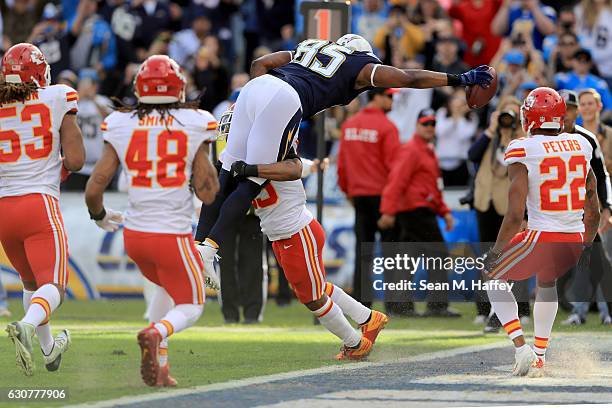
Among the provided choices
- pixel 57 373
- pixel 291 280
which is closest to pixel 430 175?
pixel 291 280

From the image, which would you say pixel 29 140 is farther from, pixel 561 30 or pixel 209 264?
pixel 561 30

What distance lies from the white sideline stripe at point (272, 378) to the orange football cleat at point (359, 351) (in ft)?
0.40

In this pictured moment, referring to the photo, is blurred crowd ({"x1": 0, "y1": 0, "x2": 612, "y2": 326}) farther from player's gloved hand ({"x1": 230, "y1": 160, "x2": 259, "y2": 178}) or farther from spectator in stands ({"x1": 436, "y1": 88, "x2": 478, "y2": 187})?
player's gloved hand ({"x1": 230, "y1": 160, "x2": 259, "y2": 178})

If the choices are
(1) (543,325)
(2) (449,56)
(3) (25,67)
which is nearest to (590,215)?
(1) (543,325)

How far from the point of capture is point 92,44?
19156mm

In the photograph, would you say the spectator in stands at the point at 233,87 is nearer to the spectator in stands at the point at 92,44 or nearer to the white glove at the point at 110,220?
the spectator in stands at the point at 92,44

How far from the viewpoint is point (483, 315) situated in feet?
45.1

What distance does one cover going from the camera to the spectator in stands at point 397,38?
17.8 m

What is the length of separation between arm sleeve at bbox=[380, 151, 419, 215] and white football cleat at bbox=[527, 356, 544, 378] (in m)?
5.22

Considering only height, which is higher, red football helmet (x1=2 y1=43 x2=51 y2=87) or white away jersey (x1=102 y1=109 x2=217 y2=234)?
red football helmet (x1=2 y1=43 x2=51 y2=87)

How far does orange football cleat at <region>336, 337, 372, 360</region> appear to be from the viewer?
9.75 metres

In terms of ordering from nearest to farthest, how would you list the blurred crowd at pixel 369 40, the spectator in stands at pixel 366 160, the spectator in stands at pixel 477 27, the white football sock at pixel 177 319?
the white football sock at pixel 177 319, the spectator in stands at pixel 366 160, the blurred crowd at pixel 369 40, the spectator in stands at pixel 477 27

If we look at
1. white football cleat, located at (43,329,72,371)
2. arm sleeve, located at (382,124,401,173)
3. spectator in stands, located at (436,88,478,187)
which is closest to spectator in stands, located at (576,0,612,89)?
spectator in stands, located at (436,88,478,187)

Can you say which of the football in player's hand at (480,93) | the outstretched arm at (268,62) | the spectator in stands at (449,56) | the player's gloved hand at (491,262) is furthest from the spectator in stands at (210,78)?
the player's gloved hand at (491,262)
